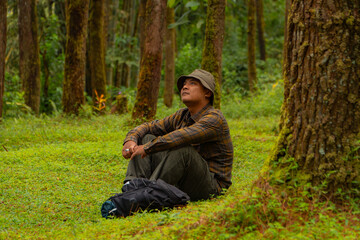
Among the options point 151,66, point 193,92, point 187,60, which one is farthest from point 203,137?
point 187,60

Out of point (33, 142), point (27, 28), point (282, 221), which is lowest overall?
point (33, 142)

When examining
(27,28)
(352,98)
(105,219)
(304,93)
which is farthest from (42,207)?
(27,28)

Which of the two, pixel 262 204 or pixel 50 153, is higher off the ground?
pixel 262 204

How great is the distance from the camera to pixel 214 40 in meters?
10.9

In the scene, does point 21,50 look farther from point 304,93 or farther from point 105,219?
point 304,93

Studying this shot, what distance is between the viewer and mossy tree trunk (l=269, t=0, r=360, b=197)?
13.0 ft

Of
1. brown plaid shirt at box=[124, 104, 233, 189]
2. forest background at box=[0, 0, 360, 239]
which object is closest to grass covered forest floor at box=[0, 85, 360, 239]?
forest background at box=[0, 0, 360, 239]

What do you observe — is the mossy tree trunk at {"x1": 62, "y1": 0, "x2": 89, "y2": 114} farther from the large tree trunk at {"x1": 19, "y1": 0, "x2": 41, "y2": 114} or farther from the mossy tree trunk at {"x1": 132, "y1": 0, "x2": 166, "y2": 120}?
the mossy tree trunk at {"x1": 132, "y1": 0, "x2": 166, "y2": 120}

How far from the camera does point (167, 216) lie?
13.5ft

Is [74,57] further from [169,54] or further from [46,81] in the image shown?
[46,81]

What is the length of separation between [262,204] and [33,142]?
769cm

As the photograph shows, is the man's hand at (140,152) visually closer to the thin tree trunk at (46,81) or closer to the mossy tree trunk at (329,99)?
the mossy tree trunk at (329,99)

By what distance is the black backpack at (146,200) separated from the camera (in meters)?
4.82

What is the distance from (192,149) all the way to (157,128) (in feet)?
3.47
